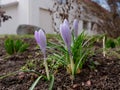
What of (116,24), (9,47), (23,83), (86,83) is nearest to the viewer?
(86,83)

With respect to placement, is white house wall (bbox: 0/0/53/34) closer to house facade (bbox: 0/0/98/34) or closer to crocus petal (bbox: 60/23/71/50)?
house facade (bbox: 0/0/98/34)

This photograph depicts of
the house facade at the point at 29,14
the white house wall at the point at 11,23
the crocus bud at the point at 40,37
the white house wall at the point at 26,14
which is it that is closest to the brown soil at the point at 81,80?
the crocus bud at the point at 40,37

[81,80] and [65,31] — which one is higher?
[65,31]

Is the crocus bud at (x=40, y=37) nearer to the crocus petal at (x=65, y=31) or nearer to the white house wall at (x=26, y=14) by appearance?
the crocus petal at (x=65, y=31)

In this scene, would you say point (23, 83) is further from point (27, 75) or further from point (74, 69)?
point (74, 69)

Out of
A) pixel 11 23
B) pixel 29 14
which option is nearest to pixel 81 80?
pixel 29 14

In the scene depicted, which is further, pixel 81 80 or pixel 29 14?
pixel 29 14

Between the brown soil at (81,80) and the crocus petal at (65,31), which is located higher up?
the crocus petal at (65,31)

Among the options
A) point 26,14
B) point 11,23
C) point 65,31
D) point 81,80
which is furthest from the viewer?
point 11,23

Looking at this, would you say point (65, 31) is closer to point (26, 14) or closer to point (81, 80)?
point (81, 80)

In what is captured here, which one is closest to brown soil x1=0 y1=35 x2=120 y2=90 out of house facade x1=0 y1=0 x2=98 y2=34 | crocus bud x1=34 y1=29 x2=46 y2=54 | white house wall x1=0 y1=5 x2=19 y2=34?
crocus bud x1=34 y1=29 x2=46 y2=54

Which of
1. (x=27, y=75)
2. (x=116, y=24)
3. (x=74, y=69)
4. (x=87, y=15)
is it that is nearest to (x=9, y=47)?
(x=27, y=75)
